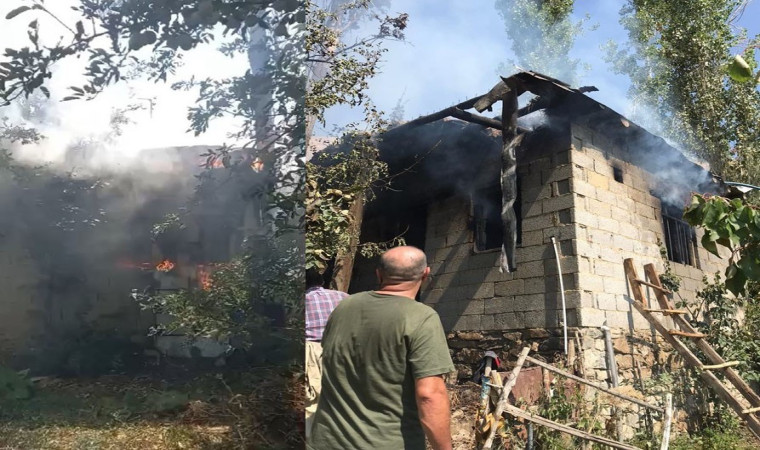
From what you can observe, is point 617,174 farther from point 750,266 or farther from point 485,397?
point 485,397

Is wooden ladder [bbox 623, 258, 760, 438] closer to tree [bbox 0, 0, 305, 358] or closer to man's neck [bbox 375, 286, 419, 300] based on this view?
→ man's neck [bbox 375, 286, 419, 300]

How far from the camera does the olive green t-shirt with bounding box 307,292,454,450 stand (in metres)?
2.16

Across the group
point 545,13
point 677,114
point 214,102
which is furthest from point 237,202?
point 545,13

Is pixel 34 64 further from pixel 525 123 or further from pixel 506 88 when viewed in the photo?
pixel 525 123

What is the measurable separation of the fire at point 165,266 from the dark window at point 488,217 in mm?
5847

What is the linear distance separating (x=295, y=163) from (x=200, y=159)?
13.0 inches

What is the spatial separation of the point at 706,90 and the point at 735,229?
33.9ft

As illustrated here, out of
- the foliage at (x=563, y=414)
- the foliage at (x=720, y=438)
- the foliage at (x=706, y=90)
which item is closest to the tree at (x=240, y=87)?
the foliage at (x=563, y=414)

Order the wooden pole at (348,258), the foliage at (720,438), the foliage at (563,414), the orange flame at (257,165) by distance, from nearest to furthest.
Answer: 1. the orange flame at (257,165)
2. the foliage at (563,414)
3. the foliage at (720,438)
4. the wooden pole at (348,258)

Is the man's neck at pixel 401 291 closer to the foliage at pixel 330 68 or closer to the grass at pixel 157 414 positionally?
the grass at pixel 157 414

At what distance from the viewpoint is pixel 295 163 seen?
6.79 ft

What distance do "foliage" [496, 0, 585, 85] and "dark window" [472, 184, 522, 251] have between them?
468 inches

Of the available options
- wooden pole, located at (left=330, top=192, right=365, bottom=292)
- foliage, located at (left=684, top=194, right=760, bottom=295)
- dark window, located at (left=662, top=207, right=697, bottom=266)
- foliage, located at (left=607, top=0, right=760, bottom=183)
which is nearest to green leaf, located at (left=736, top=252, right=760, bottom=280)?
foliage, located at (left=684, top=194, right=760, bottom=295)

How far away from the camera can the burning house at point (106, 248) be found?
1.88 meters
